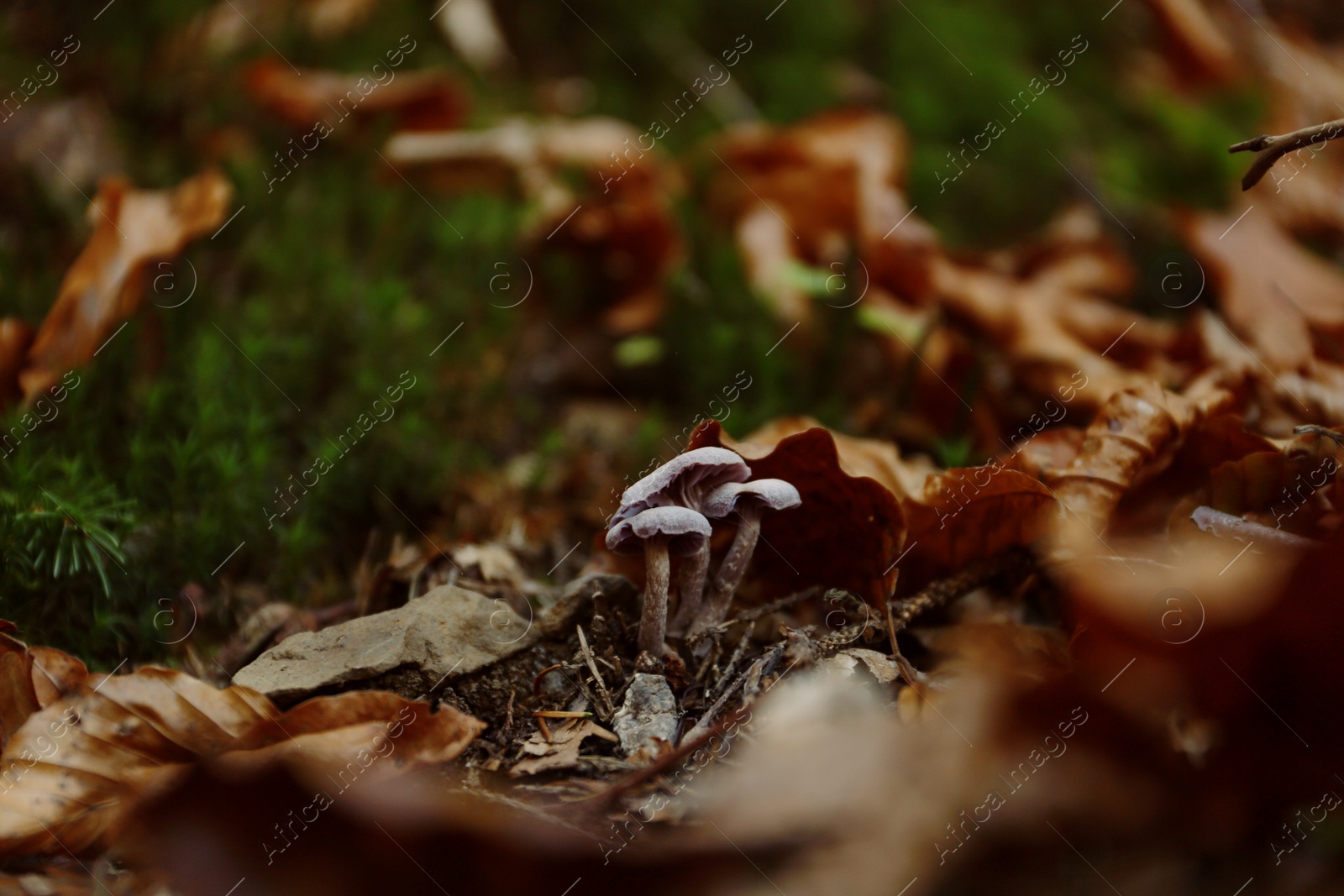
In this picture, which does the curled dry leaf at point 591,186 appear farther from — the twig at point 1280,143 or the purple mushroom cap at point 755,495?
the twig at point 1280,143

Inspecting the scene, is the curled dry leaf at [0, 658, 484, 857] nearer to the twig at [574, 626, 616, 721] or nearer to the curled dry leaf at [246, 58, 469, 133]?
the twig at [574, 626, 616, 721]

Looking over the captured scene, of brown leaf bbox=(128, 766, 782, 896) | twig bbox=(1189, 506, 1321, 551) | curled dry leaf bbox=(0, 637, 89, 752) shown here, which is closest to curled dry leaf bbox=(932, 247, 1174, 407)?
twig bbox=(1189, 506, 1321, 551)

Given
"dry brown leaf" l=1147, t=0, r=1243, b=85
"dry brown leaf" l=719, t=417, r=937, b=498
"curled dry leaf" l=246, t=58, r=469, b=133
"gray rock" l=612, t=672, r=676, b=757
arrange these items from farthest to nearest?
"dry brown leaf" l=1147, t=0, r=1243, b=85 → "curled dry leaf" l=246, t=58, r=469, b=133 → "dry brown leaf" l=719, t=417, r=937, b=498 → "gray rock" l=612, t=672, r=676, b=757

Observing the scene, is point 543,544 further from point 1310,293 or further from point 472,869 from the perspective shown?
point 1310,293

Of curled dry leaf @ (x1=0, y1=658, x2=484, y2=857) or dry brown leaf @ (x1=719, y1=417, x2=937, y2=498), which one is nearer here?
curled dry leaf @ (x1=0, y1=658, x2=484, y2=857)

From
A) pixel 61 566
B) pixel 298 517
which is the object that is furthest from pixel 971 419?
pixel 61 566

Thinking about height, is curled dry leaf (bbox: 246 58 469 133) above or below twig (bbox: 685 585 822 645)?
above
